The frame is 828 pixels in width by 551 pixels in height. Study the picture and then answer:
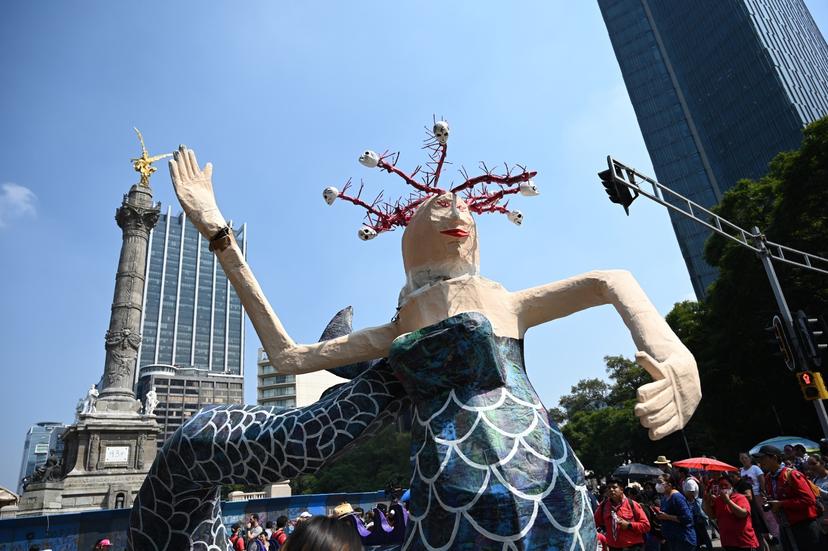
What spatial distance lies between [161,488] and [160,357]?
7800cm

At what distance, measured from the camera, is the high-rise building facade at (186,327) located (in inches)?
2721

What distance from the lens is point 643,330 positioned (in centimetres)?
239

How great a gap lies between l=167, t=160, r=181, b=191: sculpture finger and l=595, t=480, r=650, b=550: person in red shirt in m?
5.00

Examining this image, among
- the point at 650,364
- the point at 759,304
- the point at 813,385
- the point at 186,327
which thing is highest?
the point at 186,327

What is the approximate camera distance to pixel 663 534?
581 centimetres

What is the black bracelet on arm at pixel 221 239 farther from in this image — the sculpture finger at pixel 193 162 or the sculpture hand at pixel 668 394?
the sculpture hand at pixel 668 394

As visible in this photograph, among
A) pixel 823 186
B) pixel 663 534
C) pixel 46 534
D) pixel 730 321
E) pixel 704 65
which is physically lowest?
pixel 663 534

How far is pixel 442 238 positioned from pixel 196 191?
143 centimetres

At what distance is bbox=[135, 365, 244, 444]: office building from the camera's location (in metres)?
66.8

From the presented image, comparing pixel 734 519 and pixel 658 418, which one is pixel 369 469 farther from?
pixel 658 418

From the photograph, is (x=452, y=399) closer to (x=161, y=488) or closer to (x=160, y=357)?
(x=161, y=488)

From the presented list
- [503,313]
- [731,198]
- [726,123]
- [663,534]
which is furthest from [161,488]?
[726,123]

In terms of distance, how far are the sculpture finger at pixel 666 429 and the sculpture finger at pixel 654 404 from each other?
7 centimetres

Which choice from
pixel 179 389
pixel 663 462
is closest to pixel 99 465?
pixel 663 462
